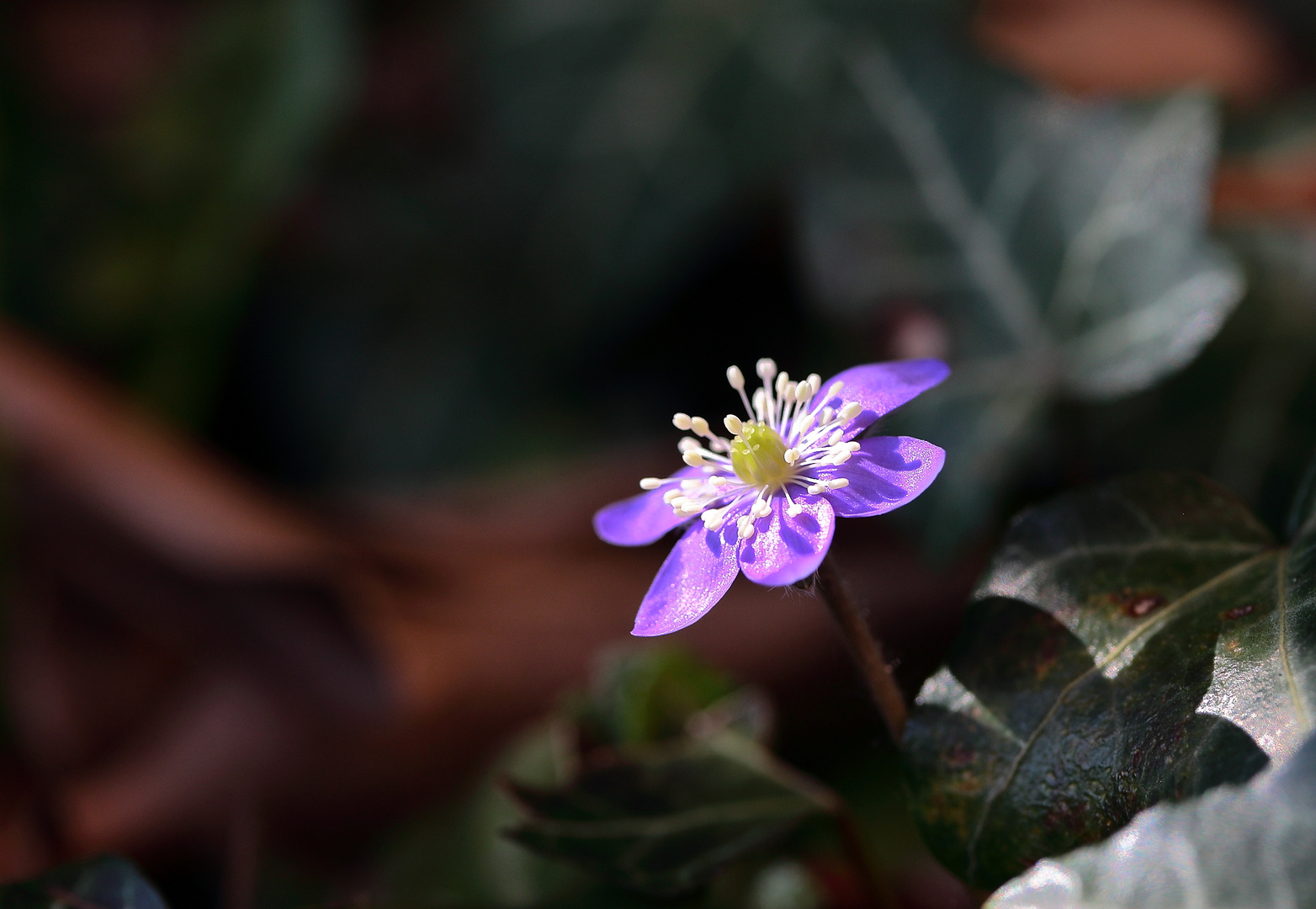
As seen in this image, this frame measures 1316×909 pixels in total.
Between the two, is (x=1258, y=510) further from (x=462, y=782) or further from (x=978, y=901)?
(x=462, y=782)

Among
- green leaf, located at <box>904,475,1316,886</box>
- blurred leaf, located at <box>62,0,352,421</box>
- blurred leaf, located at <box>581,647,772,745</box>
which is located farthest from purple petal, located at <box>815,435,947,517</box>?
blurred leaf, located at <box>62,0,352,421</box>

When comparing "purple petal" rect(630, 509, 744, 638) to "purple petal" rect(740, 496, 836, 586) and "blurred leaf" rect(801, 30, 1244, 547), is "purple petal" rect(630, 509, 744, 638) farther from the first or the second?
"blurred leaf" rect(801, 30, 1244, 547)

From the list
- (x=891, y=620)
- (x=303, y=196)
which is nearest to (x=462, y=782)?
(x=891, y=620)

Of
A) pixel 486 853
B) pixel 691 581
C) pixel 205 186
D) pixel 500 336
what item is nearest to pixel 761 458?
pixel 691 581

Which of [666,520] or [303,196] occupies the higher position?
[303,196]

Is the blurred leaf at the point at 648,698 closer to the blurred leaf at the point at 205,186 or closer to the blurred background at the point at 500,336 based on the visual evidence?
the blurred background at the point at 500,336

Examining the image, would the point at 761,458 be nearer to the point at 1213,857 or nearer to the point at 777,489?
the point at 777,489
